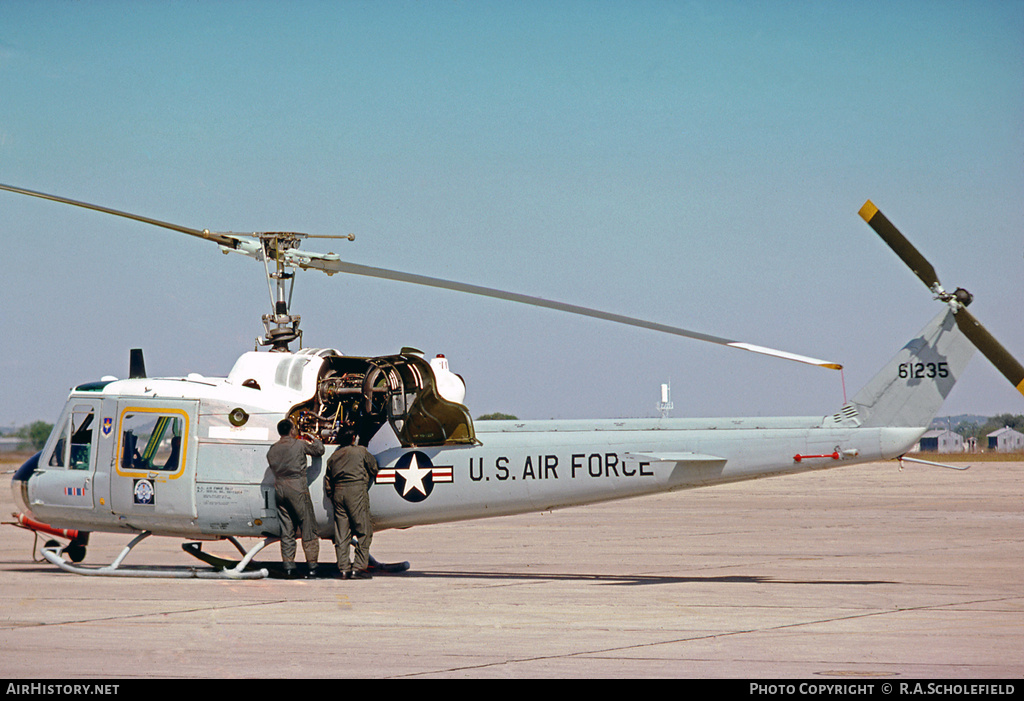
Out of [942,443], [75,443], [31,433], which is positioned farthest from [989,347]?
Result: [942,443]

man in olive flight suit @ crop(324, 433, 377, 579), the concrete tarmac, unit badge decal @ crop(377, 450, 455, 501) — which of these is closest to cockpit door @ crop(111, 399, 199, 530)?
the concrete tarmac

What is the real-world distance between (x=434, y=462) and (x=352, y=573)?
165 cm

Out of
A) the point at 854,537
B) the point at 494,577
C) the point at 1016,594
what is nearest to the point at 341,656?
the point at 494,577

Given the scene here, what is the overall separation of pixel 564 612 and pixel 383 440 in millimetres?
4043

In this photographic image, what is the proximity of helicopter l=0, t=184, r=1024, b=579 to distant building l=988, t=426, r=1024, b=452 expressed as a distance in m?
71.7

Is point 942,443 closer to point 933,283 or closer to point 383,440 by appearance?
point 933,283

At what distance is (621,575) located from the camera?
13.1 metres

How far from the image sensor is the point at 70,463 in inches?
521

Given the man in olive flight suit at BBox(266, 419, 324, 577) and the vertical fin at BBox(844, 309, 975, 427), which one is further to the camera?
the man in olive flight suit at BBox(266, 419, 324, 577)

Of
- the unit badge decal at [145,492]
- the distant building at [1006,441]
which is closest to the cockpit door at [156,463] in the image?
the unit badge decal at [145,492]

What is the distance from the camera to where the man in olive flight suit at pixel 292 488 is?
12.4 m

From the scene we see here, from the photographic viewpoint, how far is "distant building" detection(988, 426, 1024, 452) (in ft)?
260

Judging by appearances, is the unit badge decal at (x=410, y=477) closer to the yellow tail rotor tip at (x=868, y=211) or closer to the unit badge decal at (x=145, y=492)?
the unit badge decal at (x=145, y=492)

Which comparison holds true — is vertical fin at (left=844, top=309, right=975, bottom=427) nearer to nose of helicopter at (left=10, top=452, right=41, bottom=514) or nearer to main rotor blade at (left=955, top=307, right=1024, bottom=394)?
main rotor blade at (left=955, top=307, right=1024, bottom=394)
